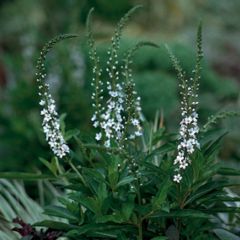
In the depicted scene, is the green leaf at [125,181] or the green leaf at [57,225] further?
the green leaf at [57,225]

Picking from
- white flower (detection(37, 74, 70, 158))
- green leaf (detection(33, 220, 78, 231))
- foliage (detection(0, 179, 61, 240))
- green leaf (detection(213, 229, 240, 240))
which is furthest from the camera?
foliage (detection(0, 179, 61, 240))

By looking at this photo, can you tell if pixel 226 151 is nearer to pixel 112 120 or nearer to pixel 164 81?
pixel 164 81

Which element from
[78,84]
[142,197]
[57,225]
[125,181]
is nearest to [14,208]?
[57,225]

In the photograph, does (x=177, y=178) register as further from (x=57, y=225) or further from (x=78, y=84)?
(x=78, y=84)

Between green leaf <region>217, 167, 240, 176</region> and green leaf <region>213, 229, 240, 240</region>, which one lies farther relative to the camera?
green leaf <region>213, 229, 240, 240</region>

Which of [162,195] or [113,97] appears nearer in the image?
[162,195]

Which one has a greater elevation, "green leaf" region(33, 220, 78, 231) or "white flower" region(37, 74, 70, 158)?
"white flower" region(37, 74, 70, 158)

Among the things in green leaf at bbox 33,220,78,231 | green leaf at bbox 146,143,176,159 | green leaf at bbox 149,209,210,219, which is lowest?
green leaf at bbox 33,220,78,231

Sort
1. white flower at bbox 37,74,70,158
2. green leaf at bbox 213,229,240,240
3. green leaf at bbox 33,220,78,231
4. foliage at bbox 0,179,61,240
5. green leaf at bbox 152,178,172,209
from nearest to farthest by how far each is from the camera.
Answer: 1. green leaf at bbox 152,178,172,209
2. white flower at bbox 37,74,70,158
3. green leaf at bbox 33,220,78,231
4. green leaf at bbox 213,229,240,240
5. foliage at bbox 0,179,61,240

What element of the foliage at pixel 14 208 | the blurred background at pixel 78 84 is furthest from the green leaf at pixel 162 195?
the blurred background at pixel 78 84

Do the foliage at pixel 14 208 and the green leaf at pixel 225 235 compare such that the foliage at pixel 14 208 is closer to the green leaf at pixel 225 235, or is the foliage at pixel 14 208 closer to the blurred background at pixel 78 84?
the green leaf at pixel 225 235

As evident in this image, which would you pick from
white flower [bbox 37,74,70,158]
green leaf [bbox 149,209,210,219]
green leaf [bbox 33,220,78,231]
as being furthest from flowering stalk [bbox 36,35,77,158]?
green leaf [bbox 149,209,210,219]

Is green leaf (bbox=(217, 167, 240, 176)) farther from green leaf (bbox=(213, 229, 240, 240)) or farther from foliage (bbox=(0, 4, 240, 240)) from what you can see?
green leaf (bbox=(213, 229, 240, 240))
